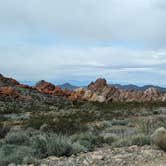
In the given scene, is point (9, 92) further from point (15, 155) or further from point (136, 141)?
point (15, 155)

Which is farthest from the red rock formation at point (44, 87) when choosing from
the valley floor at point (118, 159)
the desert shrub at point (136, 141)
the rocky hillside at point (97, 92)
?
the valley floor at point (118, 159)

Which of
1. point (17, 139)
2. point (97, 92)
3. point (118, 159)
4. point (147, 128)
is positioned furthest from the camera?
point (97, 92)

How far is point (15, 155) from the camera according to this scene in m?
11.3

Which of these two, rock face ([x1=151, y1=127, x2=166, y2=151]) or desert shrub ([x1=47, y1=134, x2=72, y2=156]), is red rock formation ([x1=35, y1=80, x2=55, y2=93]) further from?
rock face ([x1=151, y1=127, x2=166, y2=151])

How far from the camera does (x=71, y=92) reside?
8275 cm

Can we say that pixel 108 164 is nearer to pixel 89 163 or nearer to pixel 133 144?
pixel 89 163

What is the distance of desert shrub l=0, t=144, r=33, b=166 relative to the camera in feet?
35.7

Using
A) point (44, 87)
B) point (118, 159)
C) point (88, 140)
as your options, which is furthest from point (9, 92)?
point (118, 159)

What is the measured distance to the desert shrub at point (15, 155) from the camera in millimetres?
10891

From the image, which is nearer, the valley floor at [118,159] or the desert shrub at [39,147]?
the valley floor at [118,159]

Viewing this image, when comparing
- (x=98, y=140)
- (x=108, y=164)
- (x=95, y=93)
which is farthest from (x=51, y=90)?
(x=108, y=164)

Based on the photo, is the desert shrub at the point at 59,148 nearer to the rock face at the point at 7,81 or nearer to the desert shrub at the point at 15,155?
the desert shrub at the point at 15,155

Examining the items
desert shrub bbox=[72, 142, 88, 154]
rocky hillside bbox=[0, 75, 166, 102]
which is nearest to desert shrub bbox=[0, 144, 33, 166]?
desert shrub bbox=[72, 142, 88, 154]

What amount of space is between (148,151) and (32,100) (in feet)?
180
